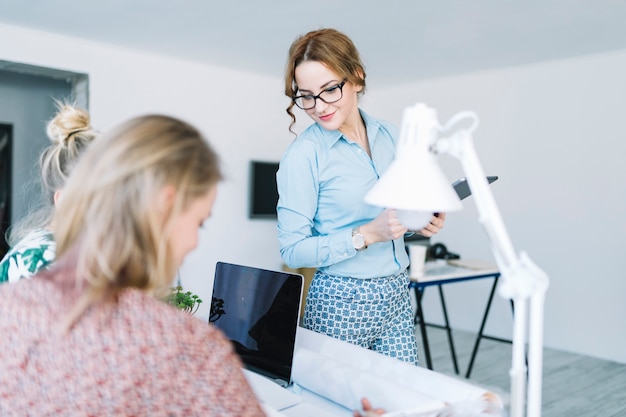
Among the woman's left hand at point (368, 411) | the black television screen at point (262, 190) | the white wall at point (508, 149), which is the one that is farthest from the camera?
the black television screen at point (262, 190)

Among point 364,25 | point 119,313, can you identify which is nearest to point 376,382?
point 119,313

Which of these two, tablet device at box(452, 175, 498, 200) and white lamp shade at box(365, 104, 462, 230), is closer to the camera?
white lamp shade at box(365, 104, 462, 230)

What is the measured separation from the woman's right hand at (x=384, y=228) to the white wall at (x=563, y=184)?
333 centimetres

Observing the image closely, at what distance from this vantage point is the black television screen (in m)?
4.90

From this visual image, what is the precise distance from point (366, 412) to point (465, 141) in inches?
17.6

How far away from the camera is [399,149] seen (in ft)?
→ 2.54

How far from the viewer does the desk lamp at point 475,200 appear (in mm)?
708

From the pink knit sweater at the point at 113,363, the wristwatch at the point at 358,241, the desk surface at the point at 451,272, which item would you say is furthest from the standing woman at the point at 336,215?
the desk surface at the point at 451,272

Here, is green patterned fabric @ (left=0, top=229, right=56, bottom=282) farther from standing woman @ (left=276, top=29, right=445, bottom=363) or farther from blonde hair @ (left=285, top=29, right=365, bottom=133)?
blonde hair @ (left=285, top=29, right=365, bottom=133)

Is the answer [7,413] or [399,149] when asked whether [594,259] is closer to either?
[399,149]

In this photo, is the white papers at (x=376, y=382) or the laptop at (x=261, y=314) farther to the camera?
the laptop at (x=261, y=314)

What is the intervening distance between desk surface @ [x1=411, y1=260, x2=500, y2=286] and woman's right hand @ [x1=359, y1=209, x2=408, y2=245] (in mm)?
1573

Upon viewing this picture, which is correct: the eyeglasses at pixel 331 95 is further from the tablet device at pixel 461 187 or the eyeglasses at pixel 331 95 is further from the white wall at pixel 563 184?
the white wall at pixel 563 184

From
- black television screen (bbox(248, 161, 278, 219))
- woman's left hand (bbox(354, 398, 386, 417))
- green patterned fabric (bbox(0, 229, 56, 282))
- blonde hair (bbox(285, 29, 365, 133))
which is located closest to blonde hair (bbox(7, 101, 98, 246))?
green patterned fabric (bbox(0, 229, 56, 282))
